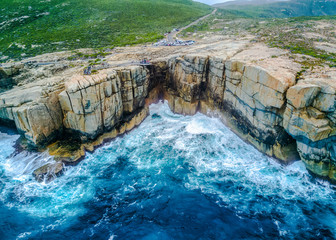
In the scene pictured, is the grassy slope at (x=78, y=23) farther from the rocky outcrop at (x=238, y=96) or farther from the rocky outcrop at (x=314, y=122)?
the rocky outcrop at (x=314, y=122)

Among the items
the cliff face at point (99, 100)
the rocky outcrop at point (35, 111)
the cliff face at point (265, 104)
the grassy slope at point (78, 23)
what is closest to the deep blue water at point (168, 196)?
the cliff face at point (265, 104)

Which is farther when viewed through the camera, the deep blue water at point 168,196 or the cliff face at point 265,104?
the cliff face at point 265,104

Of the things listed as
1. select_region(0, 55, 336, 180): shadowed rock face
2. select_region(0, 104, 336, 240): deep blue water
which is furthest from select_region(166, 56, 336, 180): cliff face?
select_region(0, 104, 336, 240): deep blue water

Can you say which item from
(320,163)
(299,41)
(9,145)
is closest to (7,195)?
(9,145)

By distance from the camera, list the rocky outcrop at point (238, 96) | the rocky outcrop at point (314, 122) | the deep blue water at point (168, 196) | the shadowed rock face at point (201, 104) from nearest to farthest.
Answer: the deep blue water at point (168, 196), the rocky outcrop at point (314, 122), the shadowed rock face at point (201, 104), the rocky outcrop at point (238, 96)

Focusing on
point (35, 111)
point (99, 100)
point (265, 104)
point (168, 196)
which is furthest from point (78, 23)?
point (168, 196)

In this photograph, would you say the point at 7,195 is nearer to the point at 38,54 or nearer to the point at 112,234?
the point at 112,234
